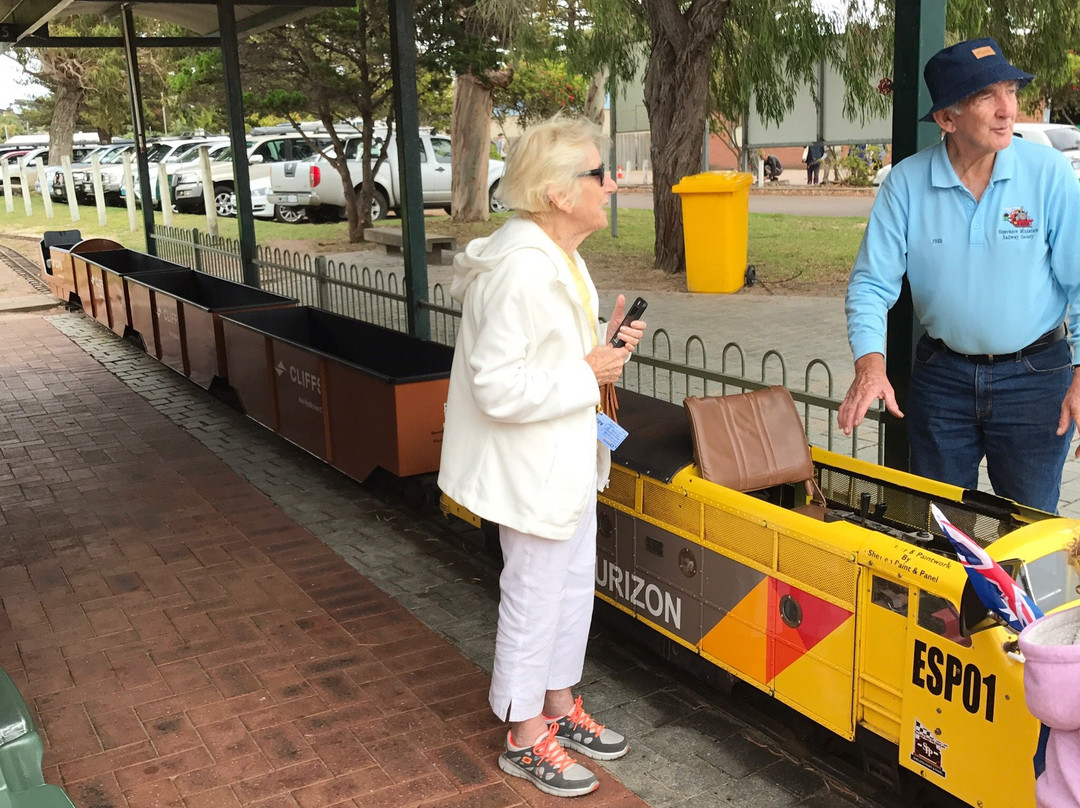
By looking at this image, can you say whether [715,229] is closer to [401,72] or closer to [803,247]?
[803,247]

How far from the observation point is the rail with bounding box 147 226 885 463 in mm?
5535

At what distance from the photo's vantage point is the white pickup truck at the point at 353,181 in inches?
912

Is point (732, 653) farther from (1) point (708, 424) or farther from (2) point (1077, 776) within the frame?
(2) point (1077, 776)

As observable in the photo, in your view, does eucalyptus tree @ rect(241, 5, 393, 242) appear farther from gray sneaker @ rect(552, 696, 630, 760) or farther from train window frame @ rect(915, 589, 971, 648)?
train window frame @ rect(915, 589, 971, 648)

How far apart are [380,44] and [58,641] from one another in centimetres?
1477

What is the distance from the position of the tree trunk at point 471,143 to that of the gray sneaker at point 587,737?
17.9 meters

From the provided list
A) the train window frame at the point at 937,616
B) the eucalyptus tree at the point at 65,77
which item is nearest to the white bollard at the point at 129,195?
the eucalyptus tree at the point at 65,77

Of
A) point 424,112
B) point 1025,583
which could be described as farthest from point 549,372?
point 424,112

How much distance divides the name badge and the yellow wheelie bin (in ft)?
32.8

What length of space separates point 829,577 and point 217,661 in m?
2.74

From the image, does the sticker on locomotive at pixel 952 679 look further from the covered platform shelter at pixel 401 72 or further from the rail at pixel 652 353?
the covered platform shelter at pixel 401 72

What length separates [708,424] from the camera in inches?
153

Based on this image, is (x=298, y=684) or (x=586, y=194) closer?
(x=586, y=194)

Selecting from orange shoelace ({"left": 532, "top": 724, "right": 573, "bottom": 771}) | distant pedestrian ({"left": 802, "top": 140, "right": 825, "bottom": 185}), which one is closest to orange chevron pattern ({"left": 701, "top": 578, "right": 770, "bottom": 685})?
orange shoelace ({"left": 532, "top": 724, "right": 573, "bottom": 771})
